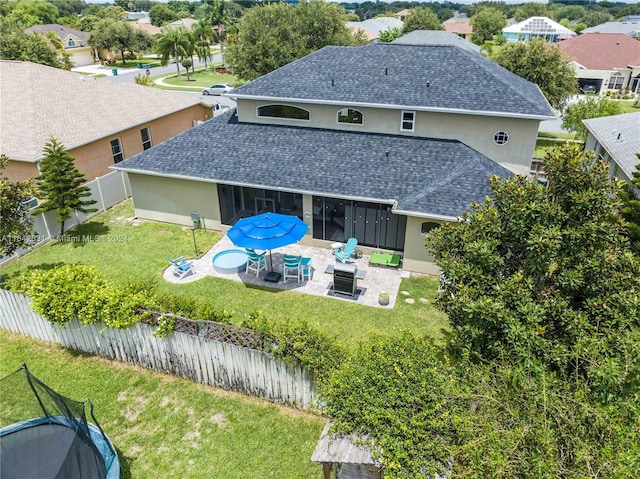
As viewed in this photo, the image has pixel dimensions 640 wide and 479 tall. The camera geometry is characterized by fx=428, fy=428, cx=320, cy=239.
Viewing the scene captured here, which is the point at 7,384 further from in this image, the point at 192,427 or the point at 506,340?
the point at 506,340

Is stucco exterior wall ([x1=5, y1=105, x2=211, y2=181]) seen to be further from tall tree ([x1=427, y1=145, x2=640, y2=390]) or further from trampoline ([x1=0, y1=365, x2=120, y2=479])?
tall tree ([x1=427, y1=145, x2=640, y2=390])

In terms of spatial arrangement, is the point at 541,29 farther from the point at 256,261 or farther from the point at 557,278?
the point at 557,278

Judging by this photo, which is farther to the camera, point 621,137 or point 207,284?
point 621,137

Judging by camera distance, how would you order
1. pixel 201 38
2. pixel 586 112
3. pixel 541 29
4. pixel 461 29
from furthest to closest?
pixel 461 29, pixel 541 29, pixel 201 38, pixel 586 112

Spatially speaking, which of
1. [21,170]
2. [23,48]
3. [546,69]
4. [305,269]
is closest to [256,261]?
[305,269]

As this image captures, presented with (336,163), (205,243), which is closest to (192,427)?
(205,243)

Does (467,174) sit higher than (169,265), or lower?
higher

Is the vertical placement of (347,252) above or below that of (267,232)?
below

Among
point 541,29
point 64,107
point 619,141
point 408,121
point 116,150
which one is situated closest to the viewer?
point 408,121
